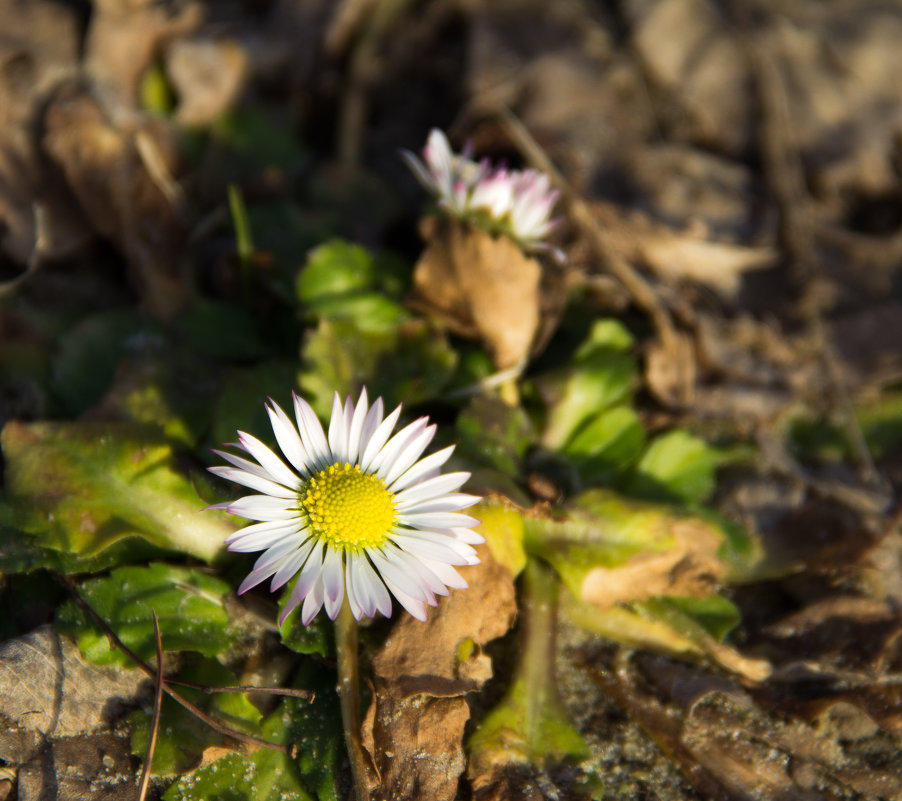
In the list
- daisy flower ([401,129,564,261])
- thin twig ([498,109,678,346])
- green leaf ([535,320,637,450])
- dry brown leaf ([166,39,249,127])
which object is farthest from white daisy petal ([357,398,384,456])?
dry brown leaf ([166,39,249,127])

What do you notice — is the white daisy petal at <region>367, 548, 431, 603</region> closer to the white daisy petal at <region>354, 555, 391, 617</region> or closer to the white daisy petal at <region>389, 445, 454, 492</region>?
the white daisy petal at <region>354, 555, 391, 617</region>

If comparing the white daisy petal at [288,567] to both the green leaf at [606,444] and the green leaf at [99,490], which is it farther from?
the green leaf at [606,444]

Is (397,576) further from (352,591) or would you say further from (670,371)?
(670,371)

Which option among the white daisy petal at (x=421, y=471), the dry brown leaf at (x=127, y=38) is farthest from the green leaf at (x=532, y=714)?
the dry brown leaf at (x=127, y=38)

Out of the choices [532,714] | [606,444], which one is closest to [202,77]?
[606,444]

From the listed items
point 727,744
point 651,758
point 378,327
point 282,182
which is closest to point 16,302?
point 282,182
